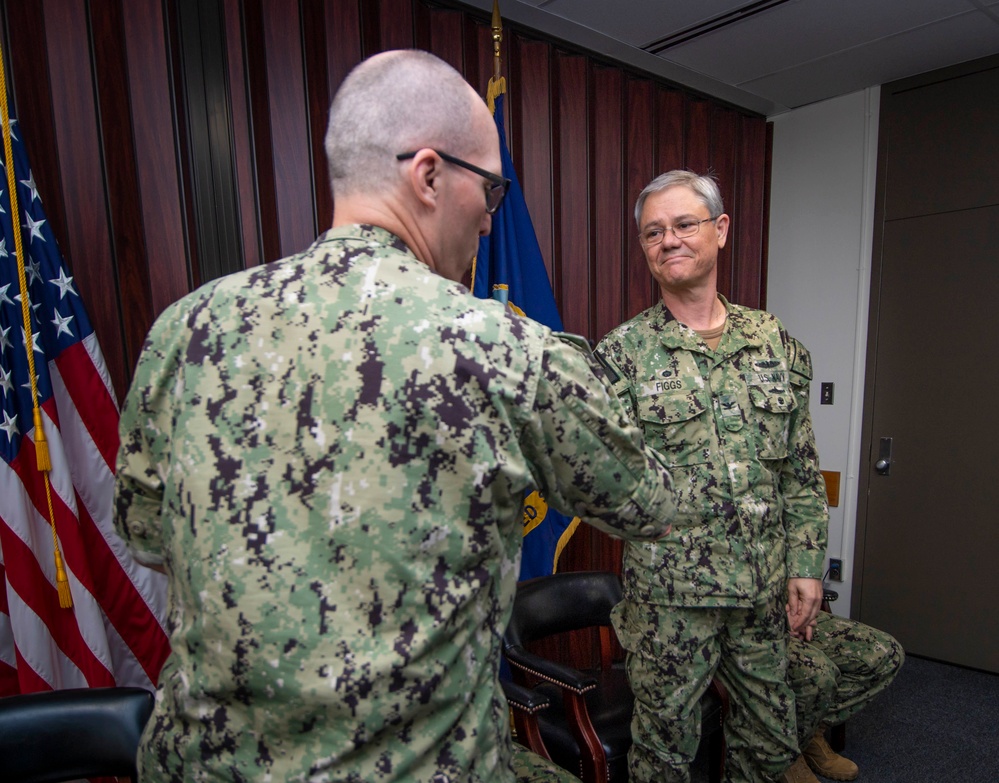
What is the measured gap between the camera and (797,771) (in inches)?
82.9

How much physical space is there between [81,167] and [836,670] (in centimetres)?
272

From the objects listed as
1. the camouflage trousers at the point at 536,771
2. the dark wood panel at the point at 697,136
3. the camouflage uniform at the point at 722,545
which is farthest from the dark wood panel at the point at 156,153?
the dark wood panel at the point at 697,136

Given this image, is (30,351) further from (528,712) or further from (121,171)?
(528,712)

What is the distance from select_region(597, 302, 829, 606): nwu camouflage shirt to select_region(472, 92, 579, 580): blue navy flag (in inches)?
21.9

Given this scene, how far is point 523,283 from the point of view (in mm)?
2387

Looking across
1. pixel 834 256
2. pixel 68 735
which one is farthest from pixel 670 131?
pixel 68 735

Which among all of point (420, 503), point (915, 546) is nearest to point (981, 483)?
point (915, 546)

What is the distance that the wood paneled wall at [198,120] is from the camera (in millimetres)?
1643

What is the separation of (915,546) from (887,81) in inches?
90.3

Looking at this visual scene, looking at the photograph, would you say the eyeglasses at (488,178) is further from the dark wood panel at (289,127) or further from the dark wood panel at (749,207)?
the dark wood panel at (749,207)

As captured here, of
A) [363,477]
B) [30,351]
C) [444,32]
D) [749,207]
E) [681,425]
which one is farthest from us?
[749,207]

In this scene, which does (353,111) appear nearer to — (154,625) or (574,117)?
(154,625)

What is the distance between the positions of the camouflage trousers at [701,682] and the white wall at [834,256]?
6.41 feet

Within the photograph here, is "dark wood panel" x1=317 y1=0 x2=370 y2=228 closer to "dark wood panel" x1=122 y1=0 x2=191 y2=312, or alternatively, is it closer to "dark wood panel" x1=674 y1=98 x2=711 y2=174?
"dark wood panel" x1=122 y1=0 x2=191 y2=312
